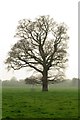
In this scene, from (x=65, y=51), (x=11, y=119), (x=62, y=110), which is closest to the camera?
(x=11, y=119)

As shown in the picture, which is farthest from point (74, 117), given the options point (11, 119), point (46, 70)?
point (46, 70)

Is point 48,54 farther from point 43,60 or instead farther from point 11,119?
point 11,119

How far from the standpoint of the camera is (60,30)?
50.7 metres

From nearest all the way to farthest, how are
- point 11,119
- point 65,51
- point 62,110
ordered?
point 11,119 < point 62,110 < point 65,51

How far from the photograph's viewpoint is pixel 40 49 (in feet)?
163

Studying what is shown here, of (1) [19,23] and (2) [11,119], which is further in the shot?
(1) [19,23]

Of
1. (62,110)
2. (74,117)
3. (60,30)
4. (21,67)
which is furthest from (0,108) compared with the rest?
(60,30)

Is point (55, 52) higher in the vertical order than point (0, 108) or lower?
higher

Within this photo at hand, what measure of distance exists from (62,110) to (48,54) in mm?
28212

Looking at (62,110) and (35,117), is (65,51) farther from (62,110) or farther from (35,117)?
(35,117)

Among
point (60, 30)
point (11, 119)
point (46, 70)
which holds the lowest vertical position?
point (11, 119)

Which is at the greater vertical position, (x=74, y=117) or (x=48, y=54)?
(x=48, y=54)

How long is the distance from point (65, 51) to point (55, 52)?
5.23ft

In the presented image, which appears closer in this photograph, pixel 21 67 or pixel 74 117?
pixel 74 117
